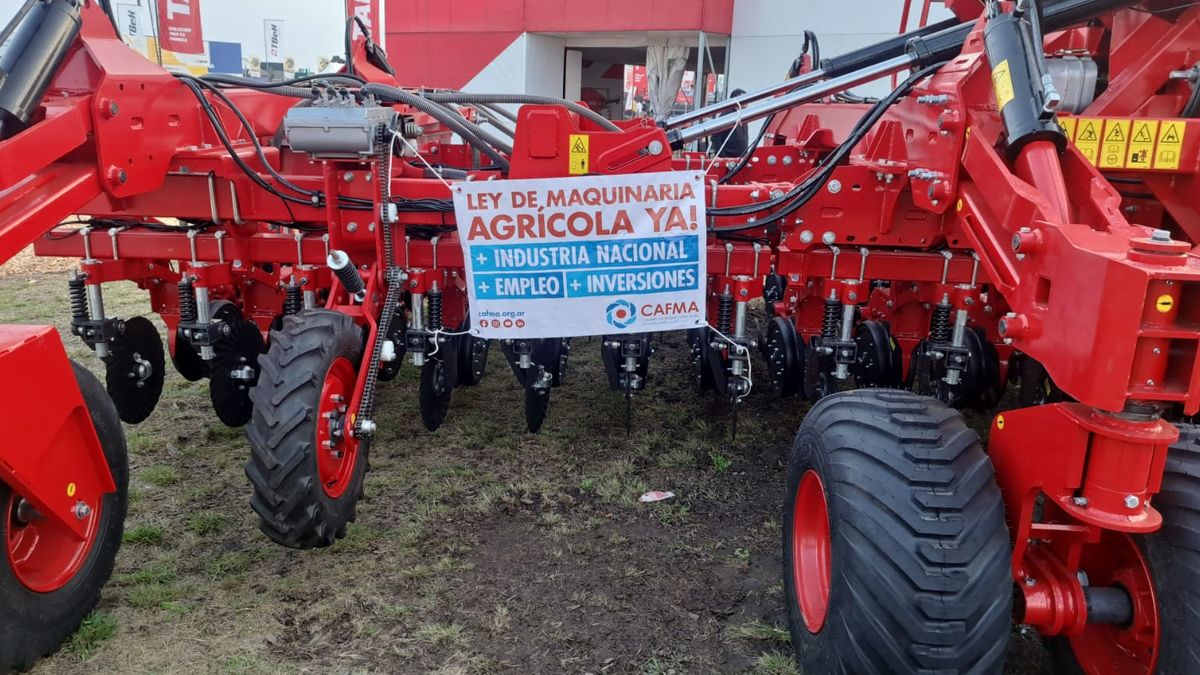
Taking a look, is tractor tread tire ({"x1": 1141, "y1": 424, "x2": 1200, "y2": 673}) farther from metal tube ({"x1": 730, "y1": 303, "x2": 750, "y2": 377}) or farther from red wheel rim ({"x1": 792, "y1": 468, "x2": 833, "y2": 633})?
metal tube ({"x1": 730, "y1": 303, "x2": 750, "y2": 377})

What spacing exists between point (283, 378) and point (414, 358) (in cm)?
112

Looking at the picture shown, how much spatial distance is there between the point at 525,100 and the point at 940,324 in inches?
89.5

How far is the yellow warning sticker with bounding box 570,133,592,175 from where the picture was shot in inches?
146

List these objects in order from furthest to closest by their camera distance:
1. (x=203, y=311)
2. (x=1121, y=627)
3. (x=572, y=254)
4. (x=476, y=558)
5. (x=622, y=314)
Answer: (x=203, y=311), (x=622, y=314), (x=572, y=254), (x=476, y=558), (x=1121, y=627)

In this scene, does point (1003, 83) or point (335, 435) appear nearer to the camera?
point (1003, 83)

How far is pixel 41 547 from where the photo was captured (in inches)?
108

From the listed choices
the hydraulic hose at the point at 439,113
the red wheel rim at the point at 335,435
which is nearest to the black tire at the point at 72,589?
the red wheel rim at the point at 335,435

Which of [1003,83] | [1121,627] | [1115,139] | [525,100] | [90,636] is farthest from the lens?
[525,100]

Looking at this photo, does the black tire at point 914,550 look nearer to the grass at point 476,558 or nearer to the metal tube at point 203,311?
the grass at point 476,558

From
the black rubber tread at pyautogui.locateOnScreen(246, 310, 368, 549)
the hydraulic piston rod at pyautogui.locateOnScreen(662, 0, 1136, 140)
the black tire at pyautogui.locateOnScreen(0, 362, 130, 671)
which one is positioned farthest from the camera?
the black rubber tread at pyautogui.locateOnScreen(246, 310, 368, 549)

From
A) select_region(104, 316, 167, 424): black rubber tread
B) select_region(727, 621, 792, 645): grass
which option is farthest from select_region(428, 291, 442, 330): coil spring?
select_region(727, 621, 792, 645): grass

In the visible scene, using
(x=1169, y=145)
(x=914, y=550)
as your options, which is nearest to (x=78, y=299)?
(x=914, y=550)

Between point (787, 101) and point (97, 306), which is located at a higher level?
point (787, 101)

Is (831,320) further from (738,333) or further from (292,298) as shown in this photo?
(292,298)
